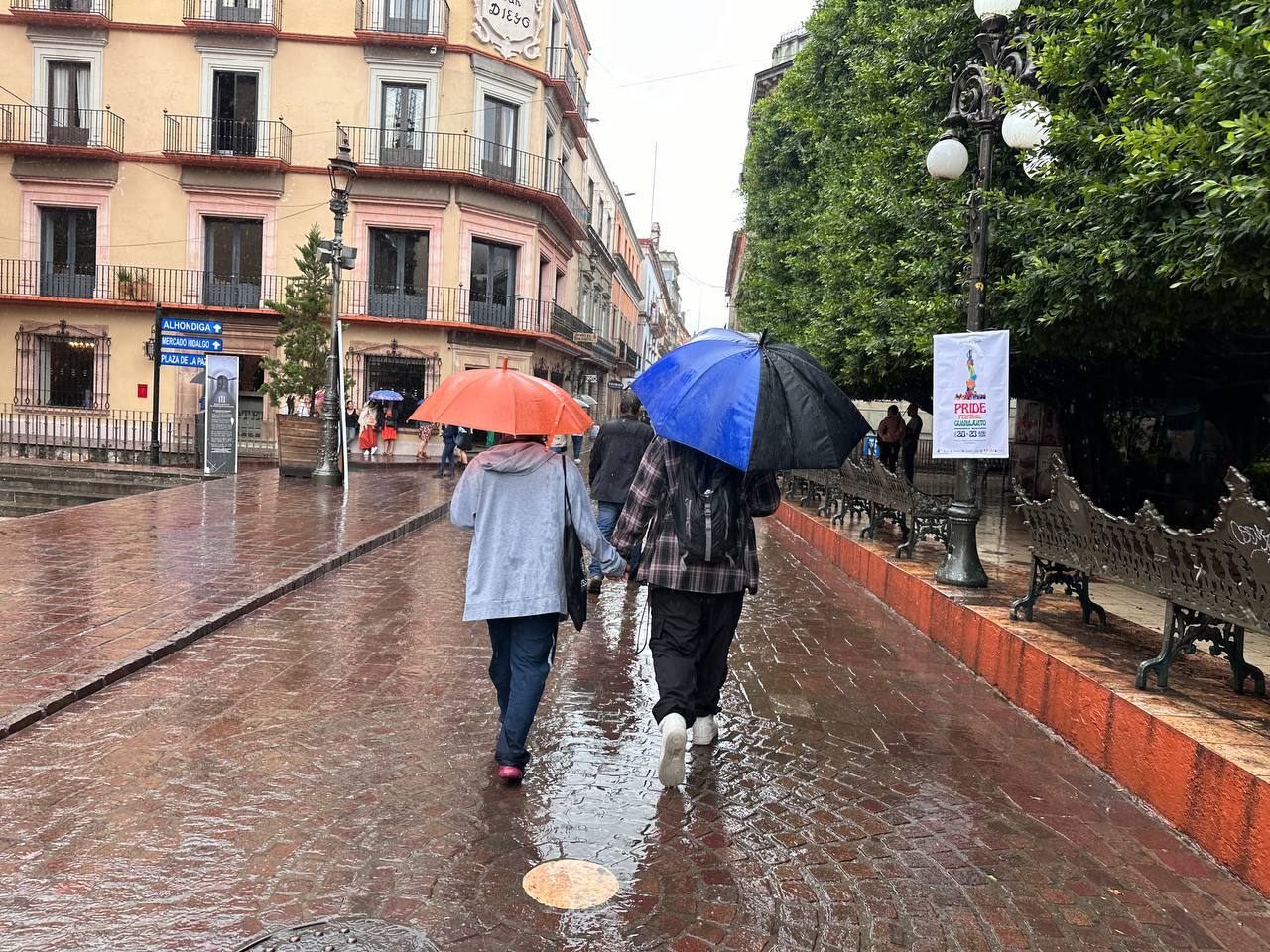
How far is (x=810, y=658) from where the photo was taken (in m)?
6.60

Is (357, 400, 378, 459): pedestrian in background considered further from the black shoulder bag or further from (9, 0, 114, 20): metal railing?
the black shoulder bag

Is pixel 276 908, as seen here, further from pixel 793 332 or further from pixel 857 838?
pixel 793 332

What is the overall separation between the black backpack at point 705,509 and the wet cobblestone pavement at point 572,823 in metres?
1.05

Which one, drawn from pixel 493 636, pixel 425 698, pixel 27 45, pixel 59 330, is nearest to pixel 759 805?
pixel 493 636

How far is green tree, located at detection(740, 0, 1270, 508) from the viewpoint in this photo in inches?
202

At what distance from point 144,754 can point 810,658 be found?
411 centimetres

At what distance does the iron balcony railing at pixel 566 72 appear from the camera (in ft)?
94.6

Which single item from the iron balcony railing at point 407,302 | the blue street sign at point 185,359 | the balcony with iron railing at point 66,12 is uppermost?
the balcony with iron railing at point 66,12

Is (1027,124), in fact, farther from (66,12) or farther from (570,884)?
(66,12)

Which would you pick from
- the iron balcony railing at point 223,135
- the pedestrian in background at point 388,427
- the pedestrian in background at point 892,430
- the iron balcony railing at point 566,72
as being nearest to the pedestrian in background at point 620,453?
the pedestrian in background at point 892,430

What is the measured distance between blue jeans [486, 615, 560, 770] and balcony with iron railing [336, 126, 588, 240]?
937 inches

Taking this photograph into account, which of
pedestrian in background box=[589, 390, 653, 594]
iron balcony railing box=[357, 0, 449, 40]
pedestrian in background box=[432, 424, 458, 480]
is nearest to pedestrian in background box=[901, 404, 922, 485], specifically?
pedestrian in background box=[432, 424, 458, 480]

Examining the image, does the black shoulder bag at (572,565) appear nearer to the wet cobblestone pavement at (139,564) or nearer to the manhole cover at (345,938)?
the manhole cover at (345,938)

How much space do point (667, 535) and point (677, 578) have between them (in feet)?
0.65
